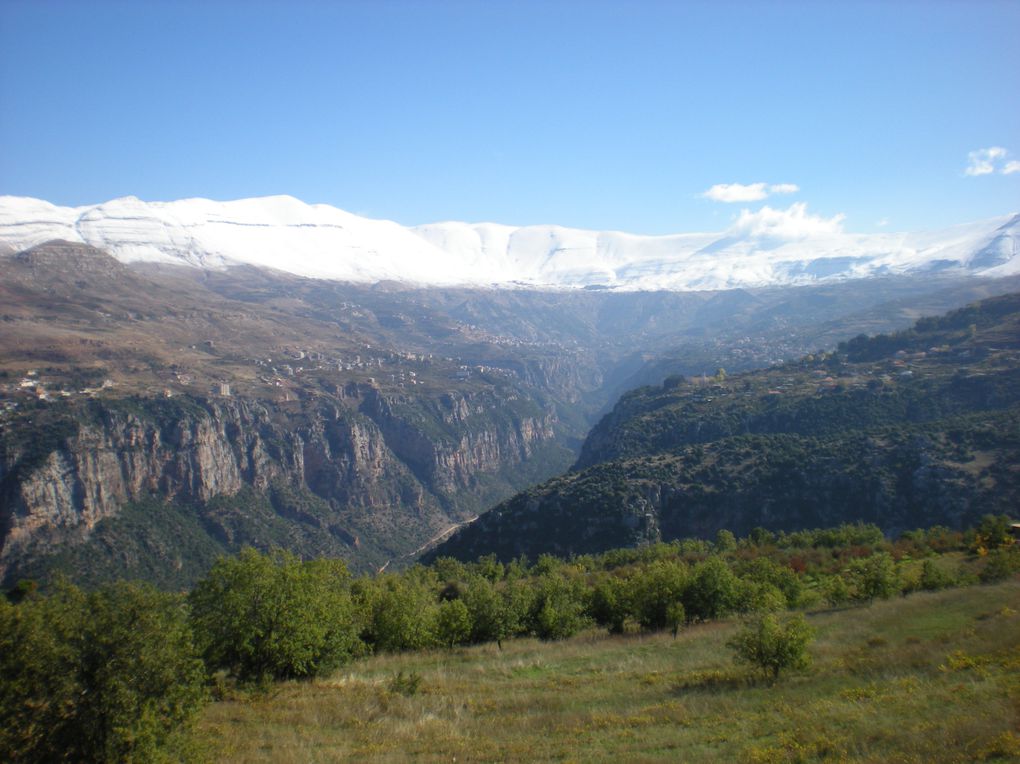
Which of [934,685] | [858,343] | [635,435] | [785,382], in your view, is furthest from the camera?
[858,343]

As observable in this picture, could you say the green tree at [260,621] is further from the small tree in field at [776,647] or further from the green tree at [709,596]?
the green tree at [709,596]

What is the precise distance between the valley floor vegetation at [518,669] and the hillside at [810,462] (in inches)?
2175

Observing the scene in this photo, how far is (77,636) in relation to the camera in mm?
12758

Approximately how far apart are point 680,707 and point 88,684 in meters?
16.0

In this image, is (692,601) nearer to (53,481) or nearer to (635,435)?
(635,435)

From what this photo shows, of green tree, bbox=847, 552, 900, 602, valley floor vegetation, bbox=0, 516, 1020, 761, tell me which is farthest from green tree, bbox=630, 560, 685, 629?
green tree, bbox=847, 552, 900, 602

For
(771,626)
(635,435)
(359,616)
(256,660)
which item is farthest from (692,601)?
(635,435)

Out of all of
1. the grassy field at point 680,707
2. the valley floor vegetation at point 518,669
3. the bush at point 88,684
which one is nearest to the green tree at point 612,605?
the valley floor vegetation at point 518,669

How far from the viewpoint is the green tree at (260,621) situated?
22.4 m

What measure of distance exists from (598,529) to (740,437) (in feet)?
127

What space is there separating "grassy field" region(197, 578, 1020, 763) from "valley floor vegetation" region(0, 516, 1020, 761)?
0.09 m

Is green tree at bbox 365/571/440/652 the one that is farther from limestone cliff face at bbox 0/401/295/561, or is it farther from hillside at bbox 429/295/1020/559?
limestone cliff face at bbox 0/401/295/561

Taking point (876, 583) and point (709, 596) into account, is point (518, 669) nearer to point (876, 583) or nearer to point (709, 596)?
point (709, 596)

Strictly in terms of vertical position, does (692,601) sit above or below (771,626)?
below
